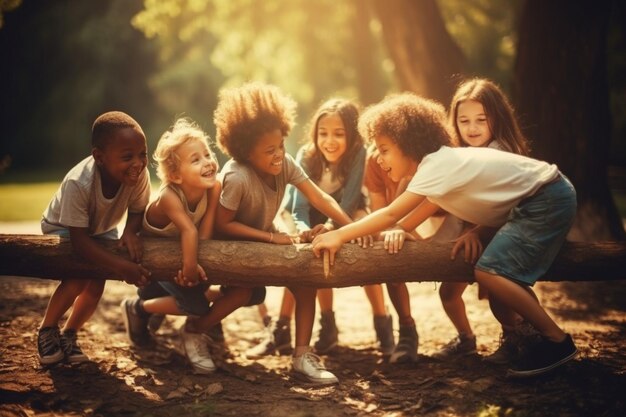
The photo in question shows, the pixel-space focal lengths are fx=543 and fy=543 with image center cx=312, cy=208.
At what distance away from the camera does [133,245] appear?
3.53m

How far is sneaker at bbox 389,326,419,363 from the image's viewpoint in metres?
3.93

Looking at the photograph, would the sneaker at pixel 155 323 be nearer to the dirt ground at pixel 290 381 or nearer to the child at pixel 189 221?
the dirt ground at pixel 290 381

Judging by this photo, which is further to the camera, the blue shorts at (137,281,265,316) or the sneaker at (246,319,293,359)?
the sneaker at (246,319,293,359)

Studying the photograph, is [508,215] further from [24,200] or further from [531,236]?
[24,200]

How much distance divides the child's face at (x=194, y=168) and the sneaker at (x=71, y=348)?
137 centimetres

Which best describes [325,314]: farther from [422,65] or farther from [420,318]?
[422,65]

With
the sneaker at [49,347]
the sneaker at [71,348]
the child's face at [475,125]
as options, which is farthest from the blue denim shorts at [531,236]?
the sneaker at [49,347]

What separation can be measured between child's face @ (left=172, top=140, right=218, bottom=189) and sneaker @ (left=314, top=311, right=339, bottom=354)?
151 centimetres

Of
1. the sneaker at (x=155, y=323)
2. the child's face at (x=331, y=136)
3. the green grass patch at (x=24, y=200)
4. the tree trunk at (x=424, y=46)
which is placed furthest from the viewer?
the green grass patch at (x=24, y=200)

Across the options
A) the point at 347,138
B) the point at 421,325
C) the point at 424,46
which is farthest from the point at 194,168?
the point at 424,46

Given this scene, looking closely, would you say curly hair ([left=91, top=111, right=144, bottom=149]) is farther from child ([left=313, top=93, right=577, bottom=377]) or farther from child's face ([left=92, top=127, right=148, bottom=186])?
child ([left=313, top=93, right=577, bottom=377])

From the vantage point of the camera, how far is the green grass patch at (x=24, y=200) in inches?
431

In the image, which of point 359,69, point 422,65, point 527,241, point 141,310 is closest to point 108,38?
point 359,69

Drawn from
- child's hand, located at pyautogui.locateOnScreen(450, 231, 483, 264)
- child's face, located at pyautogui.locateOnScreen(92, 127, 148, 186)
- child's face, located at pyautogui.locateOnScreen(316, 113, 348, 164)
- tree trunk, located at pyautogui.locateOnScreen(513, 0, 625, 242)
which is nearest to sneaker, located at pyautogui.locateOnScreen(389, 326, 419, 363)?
child's hand, located at pyautogui.locateOnScreen(450, 231, 483, 264)
